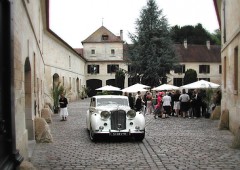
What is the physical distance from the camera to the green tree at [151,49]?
41969mm

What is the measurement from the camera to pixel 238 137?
11219 mm

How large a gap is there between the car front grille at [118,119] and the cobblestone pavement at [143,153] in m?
0.57

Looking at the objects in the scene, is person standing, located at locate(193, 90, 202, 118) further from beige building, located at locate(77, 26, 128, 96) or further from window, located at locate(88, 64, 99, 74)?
window, located at locate(88, 64, 99, 74)

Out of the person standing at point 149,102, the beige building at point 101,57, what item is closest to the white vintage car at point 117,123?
the person standing at point 149,102

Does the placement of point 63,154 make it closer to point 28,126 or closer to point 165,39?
point 28,126

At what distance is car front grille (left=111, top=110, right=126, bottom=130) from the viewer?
13109 millimetres

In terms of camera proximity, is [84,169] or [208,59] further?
[208,59]

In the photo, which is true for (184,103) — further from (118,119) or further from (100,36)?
(100,36)

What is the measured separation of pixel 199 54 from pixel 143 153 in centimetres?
5823

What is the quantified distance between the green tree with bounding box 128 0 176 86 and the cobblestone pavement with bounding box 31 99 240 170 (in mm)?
27008

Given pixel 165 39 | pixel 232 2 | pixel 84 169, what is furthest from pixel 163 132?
pixel 165 39

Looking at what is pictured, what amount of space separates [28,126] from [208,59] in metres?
57.2

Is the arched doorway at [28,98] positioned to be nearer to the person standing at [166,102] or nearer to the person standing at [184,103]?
the person standing at [166,102]

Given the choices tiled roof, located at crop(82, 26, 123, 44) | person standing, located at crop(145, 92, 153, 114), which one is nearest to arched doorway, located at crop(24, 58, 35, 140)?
person standing, located at crop(145, 92, 153, 114)
